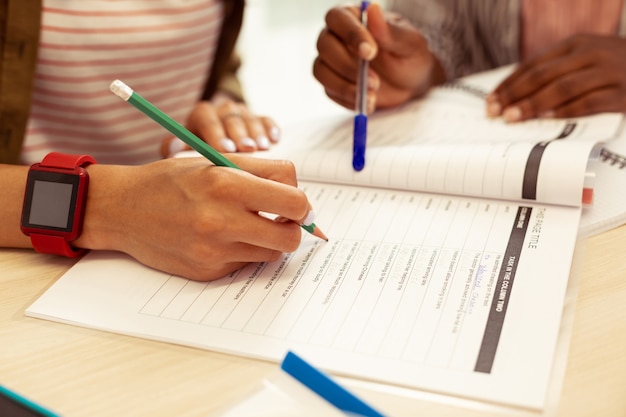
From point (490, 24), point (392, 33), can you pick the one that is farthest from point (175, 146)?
point (490, 24)

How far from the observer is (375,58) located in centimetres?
93

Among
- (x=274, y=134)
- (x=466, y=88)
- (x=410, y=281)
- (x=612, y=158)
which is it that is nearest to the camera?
(x=410, y=281)

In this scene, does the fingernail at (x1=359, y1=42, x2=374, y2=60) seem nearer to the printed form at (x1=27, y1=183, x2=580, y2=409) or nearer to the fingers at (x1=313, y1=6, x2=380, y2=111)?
the fingers at (x1=313, y1=6, x2=380, y2=111)

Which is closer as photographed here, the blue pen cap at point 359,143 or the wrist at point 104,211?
the wrist at point 104,211

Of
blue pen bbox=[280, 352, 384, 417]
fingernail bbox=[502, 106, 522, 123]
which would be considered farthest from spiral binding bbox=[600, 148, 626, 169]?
blue pen bbox=[280, 352, 384, 417]

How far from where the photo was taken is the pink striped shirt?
3.61 feet

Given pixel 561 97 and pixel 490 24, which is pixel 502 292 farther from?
pixel 490 24

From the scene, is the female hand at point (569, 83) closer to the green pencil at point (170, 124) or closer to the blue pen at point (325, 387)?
the green pencil at point (170, 124)

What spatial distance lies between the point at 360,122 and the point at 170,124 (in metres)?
0.26

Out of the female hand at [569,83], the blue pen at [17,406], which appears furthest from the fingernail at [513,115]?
the blue pen at [17,406]

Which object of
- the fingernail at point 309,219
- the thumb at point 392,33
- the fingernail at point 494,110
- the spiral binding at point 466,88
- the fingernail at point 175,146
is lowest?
the fingernail at point 175,146

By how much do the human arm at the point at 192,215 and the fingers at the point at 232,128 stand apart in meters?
0.19

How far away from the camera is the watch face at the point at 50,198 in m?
0.62

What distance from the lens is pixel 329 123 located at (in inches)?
34.9
